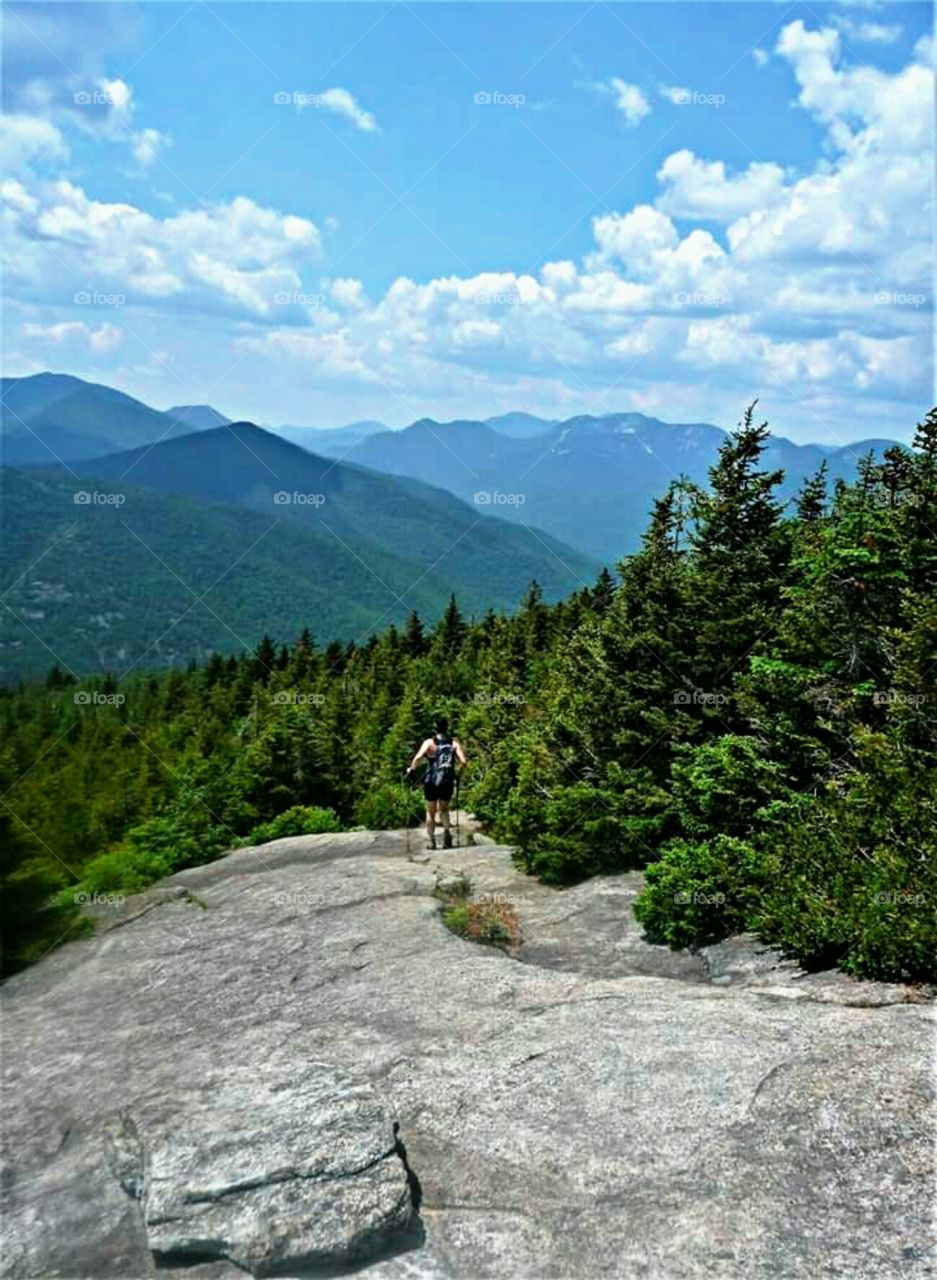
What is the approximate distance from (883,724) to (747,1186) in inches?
377

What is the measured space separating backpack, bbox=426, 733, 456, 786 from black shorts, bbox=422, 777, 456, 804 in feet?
0.17

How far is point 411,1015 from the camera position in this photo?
461 inches

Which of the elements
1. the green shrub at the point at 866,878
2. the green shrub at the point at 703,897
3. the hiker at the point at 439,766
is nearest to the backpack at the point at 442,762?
the hiker at the point at 439,766

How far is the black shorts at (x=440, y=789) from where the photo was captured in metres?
20.9

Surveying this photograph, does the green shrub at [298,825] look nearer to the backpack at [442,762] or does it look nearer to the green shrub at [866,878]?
the backpack at [442,762]

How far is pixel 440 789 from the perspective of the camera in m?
21.0

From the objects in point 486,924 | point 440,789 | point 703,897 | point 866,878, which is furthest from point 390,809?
point 866,878

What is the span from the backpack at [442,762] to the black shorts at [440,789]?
5 centimetres

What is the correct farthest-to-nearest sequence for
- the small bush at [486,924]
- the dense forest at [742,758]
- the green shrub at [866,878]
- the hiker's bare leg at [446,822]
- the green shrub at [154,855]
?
the hiker's bare leg at [446,822] → the green shrub at [154,855] → the small bush at [486,924] → the dense forest at [742,758] → the green shrub at [866,878]

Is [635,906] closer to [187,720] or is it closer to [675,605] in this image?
[675,605]

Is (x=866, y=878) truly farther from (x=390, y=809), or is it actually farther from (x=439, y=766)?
(x=390, y=809)

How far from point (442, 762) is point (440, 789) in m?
0.75

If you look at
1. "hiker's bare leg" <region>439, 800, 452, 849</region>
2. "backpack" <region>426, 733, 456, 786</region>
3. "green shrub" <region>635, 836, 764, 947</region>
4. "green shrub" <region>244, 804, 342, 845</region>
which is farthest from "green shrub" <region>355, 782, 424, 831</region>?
"green shrub" <region>635, 836, 764, 947</region>

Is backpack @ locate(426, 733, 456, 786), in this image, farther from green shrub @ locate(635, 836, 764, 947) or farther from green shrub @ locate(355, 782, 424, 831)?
green shrub @ locate(635, 836, 764, 947)
